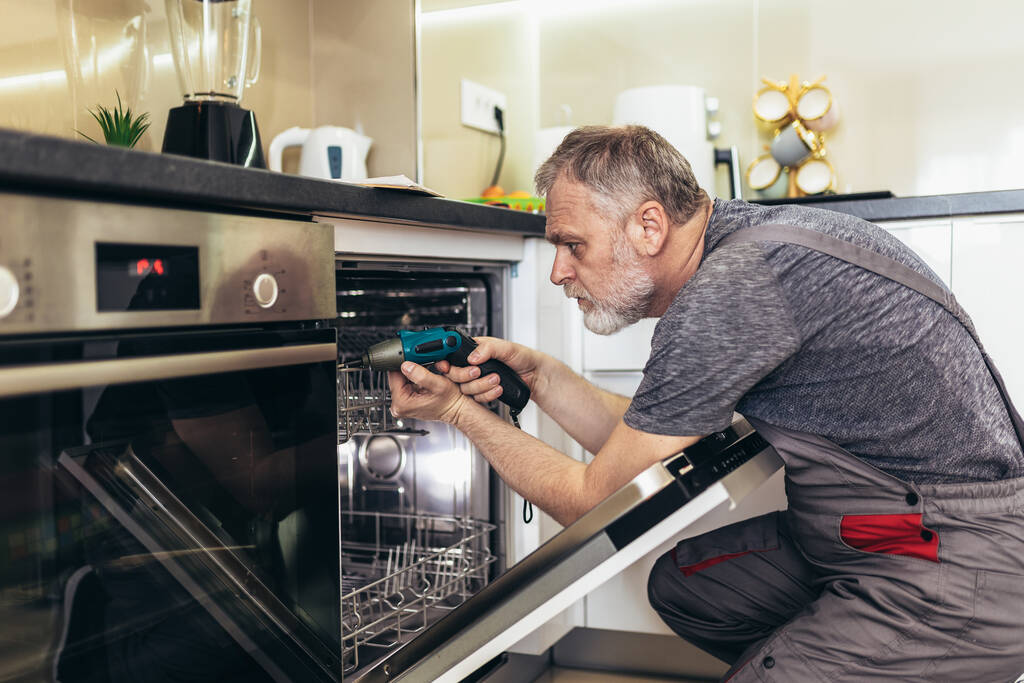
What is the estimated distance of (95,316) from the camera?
2.49 ft

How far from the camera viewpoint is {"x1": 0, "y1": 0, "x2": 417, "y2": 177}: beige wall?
1457 mm

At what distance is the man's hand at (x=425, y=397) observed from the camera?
1.24m

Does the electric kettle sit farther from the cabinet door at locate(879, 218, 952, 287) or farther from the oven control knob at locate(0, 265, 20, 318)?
the oven control knob at locate(0, 265, 20, 318)

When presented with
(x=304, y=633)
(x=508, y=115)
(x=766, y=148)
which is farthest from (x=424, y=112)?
(x=304, y=633)

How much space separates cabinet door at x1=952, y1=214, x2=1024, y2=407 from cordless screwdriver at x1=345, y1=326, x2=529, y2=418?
955mm

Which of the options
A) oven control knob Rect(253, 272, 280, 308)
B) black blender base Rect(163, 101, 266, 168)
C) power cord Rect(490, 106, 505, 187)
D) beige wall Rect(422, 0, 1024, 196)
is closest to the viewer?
oven control knob Rect(253, 272, 280, 308)

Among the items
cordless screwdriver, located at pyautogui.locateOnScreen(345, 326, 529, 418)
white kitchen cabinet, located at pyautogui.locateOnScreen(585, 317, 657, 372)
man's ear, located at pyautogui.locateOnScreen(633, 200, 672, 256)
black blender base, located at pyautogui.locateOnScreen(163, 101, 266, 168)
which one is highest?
black blender base, located at pyautogui.locateOnScreen(163, 101, 266, 168)

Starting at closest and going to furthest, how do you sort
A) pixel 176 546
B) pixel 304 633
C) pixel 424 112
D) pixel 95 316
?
pixel 95 316 < pixel 176 546 < pixel 304 633 < pixel 424 112

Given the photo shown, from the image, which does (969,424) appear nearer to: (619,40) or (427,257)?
(427,257)

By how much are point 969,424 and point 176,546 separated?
3.01ft

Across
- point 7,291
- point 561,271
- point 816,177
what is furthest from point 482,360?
point 816,177

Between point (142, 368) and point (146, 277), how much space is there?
85 millimetres

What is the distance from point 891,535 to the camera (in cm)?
109

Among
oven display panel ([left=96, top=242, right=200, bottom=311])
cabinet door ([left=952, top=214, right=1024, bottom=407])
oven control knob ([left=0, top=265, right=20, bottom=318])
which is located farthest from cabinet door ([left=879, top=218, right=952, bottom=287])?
oven control knob ([left=0, top=265, right=20, bottom=318])
